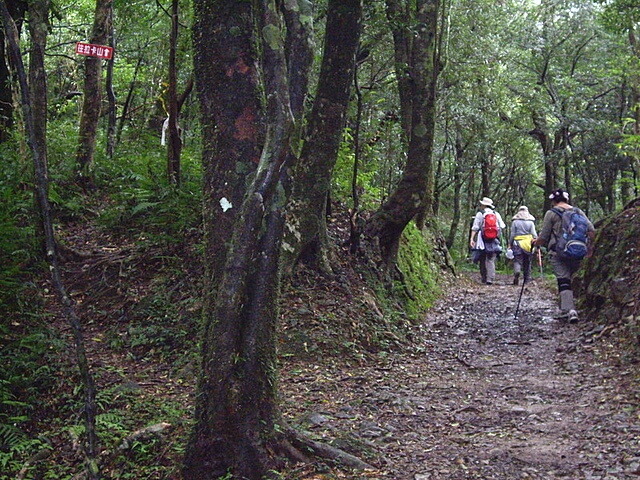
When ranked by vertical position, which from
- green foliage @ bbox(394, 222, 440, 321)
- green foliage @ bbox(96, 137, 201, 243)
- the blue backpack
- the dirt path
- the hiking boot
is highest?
green foliage @ bbox(96, 137, 201, 243)

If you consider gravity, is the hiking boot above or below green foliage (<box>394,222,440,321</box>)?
below

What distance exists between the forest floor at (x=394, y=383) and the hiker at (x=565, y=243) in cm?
45

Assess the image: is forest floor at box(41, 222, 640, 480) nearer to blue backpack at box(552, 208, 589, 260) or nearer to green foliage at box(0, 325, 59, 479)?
green foliage at box(0, 325, 59, 479)

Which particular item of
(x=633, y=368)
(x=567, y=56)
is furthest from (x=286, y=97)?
(x=567, y=56)

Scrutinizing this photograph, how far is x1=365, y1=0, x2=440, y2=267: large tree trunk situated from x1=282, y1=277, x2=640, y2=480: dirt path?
7.26 feet

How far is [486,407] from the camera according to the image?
→ 6.38 meters

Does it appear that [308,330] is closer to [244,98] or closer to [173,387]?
[173,387]

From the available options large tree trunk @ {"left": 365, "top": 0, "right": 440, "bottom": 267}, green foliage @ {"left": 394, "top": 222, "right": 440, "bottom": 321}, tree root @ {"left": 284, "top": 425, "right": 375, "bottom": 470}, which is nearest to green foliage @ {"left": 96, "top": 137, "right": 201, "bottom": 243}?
large tree trunk @ {"left": 365, "top": 0, "right": 440, "bottom": 267}

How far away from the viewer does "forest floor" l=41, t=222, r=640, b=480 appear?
4.92 m

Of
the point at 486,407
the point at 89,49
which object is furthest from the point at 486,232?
the point at 89,49

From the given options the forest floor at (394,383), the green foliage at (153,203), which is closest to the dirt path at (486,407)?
the forest floor at (394,383)

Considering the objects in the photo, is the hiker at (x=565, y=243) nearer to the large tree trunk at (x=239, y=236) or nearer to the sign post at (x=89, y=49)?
the large tree trunk at (x=239, y=236)

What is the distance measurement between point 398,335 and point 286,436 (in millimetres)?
4771

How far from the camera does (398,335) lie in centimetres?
921
